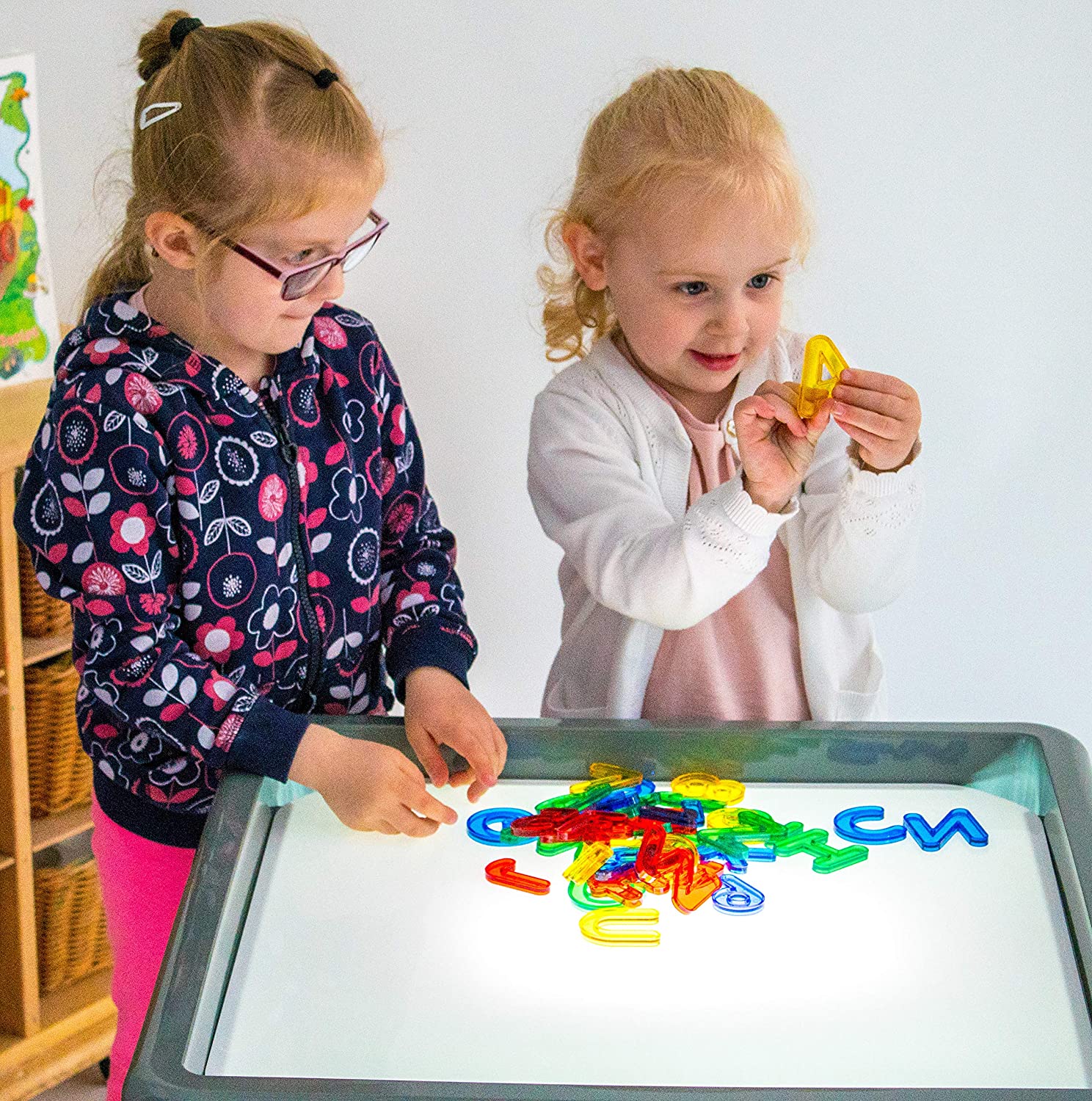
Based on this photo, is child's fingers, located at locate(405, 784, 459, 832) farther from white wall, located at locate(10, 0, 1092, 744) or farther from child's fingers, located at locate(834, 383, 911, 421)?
white wall, located at locate(10, 0, 1092, 744)

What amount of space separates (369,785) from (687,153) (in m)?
0.59

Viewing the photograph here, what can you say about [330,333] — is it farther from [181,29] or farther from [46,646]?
[46,646]

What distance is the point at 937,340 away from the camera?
6.48 feet

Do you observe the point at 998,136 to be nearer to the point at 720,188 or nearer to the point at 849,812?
the point at 720,188


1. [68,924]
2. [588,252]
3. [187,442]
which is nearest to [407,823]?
[187,442]

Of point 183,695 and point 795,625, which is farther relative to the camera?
point 795,625

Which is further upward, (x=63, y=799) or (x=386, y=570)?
(x=386, y=570)

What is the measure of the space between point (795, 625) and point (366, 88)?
3.32ft

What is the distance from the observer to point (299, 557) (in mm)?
1196

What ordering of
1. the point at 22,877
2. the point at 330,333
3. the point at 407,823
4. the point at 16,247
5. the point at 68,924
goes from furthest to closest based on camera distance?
the point at 68,924, the point at 22,877, the point at 16,247, the point at 330,333, the point at 407,823

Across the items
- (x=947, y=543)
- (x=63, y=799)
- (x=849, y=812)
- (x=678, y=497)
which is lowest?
(x=63, y=799)

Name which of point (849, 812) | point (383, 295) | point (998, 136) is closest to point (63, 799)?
point (383, 295)

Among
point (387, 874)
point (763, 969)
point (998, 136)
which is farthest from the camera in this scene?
point (998, 136)

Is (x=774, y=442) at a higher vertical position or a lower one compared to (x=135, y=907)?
higher
